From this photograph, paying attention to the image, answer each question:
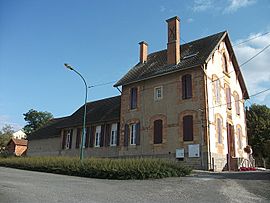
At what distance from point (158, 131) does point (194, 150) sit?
353cm

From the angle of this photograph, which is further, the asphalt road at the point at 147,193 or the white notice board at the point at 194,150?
the white notice board at the point at 194,150

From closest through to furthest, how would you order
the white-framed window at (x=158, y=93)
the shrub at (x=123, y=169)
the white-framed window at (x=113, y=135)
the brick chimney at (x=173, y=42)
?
1. the shrub at (x=123, y=169)
2. the white-framed window at (x=158, y=93)
3. the brick chimney at (x=173, y=42)
4. the white-framed window at (x=113, y=135)

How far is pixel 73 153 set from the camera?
3077 cm

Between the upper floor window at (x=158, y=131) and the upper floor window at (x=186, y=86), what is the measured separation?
273cm

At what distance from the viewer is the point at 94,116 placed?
101 ft

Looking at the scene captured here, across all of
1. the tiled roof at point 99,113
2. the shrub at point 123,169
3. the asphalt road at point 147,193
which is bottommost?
the asphalt road at point 147,193

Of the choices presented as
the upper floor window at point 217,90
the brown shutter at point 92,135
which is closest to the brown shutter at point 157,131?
the upper floor window at point 217,90

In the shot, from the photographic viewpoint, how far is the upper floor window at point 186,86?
72.3 feet

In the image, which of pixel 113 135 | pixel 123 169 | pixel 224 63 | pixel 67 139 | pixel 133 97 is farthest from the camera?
pixel 67 139

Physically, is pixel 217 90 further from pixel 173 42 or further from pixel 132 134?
pixel 132 134

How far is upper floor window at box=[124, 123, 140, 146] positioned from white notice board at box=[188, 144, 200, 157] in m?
4.88

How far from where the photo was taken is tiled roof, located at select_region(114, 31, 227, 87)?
73.7 ft

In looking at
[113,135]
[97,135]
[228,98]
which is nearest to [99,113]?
[97,135]

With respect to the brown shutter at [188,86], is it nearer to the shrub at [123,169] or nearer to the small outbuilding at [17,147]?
the shrub at [123,169]
